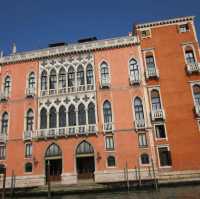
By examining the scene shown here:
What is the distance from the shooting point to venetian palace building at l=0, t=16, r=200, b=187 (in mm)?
20609

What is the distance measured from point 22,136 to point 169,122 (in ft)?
46.3

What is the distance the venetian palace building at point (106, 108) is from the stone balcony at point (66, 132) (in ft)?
0.31

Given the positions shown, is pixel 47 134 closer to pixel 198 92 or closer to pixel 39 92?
pixel 39 92

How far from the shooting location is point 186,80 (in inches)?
865

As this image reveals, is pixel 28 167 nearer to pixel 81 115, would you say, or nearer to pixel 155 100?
pixel 81 115

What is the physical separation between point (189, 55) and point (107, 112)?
32.7 feet

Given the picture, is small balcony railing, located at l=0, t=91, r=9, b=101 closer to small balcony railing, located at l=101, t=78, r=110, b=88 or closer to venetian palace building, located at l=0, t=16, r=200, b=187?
venetian palace building, located at l=0, t=16, r=200, b=187

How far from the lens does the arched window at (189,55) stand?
22828 mm

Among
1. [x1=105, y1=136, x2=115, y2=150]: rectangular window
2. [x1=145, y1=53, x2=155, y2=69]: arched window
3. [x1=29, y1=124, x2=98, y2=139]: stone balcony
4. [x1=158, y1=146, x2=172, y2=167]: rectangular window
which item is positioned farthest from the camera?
[x1=145, y1=53, x2=155, y2=69]: arched window

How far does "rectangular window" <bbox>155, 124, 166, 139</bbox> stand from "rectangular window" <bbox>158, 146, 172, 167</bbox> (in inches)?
43.0

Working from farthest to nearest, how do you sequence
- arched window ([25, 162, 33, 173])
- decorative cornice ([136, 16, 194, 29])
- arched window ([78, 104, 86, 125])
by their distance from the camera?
decorative cornice ([136, 16, 194, 29]) → arched window ([78, 104, 86, 125]) → arched window ([25, 162, 33, 173])

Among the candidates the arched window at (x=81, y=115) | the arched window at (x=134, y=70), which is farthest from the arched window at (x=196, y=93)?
the arched window at (x=81, y=115)

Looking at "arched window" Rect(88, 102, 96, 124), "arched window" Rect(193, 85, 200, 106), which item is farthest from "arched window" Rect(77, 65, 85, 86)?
"arched window" Rect(193, 85, 200, 106)

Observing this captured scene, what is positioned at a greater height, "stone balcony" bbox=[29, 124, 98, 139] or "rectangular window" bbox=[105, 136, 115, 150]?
"stone balcony" bbox=[29, 124, 98, 139]
